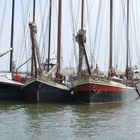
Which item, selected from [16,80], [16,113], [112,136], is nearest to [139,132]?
[112,136]

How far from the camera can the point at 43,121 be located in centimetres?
2598

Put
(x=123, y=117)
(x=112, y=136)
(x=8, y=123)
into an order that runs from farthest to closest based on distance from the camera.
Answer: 1. (x=123, y=117)
2. (x=8, y=123)
3. (x=112, y=136)

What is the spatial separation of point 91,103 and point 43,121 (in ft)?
40.8

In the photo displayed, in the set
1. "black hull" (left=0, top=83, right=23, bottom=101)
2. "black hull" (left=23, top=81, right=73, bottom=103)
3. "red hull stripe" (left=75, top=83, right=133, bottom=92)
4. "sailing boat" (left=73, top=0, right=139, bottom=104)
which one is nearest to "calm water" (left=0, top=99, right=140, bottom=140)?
"red hull stripe" (left=75, top=83, right=133, bottom=92)

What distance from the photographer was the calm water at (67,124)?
20.7 meters

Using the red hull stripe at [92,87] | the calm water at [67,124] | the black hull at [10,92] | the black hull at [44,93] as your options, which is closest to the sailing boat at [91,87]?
the red hull stripe at [92,87]

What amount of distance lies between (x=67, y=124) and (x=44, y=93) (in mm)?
14485

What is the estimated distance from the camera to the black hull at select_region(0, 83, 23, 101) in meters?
41.6

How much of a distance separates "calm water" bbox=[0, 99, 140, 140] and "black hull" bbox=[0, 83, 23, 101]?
7.61 metres

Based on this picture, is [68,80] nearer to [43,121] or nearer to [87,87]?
[87,87]

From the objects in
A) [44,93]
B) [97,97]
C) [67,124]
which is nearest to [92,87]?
[97,97]

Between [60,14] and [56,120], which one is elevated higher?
[60,14]

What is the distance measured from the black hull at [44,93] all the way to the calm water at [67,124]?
438 cm

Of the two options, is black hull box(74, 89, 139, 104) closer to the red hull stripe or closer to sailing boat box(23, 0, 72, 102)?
the red hull stripe
